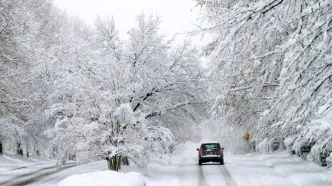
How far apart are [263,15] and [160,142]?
1328 cm

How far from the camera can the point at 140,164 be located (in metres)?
19.2

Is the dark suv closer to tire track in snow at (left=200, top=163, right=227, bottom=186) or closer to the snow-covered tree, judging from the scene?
tire track in snow at (left=200, top=163, right=227, bottom=186)

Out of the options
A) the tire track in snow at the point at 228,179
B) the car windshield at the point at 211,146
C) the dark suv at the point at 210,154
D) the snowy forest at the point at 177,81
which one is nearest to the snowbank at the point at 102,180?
the snowy forest at the point at 177,81

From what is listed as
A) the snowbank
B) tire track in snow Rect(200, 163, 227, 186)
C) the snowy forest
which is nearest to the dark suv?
the snowy forest

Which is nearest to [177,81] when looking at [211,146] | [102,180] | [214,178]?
[214,178]

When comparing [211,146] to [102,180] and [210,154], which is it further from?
[102,180]

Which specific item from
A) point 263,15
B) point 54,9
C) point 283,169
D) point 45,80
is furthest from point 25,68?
point 54,9

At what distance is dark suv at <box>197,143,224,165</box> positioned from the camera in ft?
93.8

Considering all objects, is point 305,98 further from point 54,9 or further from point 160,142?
point 54,9

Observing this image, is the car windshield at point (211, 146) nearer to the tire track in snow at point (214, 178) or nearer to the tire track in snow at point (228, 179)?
the tire track in snow at point (214, 178)

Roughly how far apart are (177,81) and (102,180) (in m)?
14.8

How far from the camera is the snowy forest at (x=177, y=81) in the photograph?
7945 mm

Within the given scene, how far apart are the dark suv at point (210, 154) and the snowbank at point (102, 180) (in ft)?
59.7

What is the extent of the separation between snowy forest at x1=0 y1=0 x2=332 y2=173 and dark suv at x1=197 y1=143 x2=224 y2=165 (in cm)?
256
